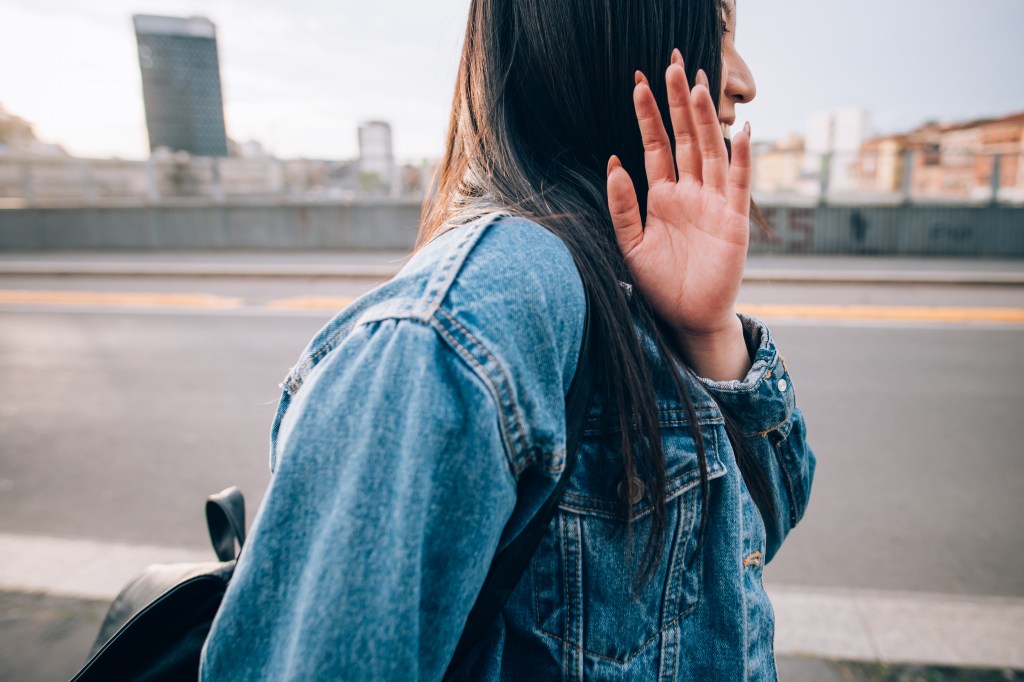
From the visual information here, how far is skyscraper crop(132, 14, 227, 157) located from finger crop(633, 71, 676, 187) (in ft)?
173

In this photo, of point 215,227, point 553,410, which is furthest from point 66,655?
point 215,227

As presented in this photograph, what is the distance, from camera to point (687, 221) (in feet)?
3.21

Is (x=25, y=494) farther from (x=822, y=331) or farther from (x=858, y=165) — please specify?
(x=858, y=165)

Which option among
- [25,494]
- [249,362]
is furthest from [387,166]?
[25,494]

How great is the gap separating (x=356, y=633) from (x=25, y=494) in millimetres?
4209

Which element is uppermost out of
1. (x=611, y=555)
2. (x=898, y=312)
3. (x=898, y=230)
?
(x=611, y=555)

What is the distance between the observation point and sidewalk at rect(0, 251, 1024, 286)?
9.88 metres

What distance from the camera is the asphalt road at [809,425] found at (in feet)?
10.6

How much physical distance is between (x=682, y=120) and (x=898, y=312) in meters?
8.35

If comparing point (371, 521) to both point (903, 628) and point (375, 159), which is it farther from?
point (375, 159)

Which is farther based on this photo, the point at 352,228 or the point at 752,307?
the point at 352,228

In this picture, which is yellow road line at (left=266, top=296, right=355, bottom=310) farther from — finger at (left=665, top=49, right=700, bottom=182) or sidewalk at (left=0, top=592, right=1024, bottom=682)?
finger at (left=665, top=49, right=700, bottom=182)

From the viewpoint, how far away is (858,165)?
41.6 ft

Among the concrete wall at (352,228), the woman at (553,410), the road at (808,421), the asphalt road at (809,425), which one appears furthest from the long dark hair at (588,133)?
the concrete wall at (352,228)
